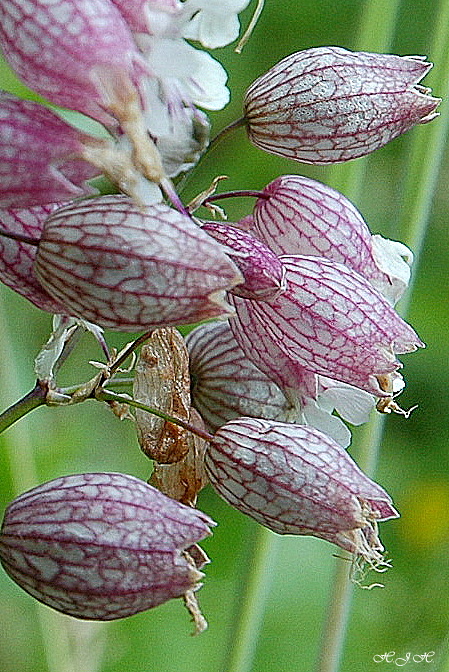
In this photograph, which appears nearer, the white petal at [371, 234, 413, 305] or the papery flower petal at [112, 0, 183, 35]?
the papery flower petal at [112, 0, 183, 35]

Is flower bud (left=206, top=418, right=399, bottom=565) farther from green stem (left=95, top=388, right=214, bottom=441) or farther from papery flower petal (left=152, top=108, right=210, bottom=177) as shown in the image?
papery flower petal (left=152, top=108, right=210, bottom=177)

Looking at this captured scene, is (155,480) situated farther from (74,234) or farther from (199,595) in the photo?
(199,595)

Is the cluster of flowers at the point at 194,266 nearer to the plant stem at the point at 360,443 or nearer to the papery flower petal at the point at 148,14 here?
the papery flower petal at the point at 148,14

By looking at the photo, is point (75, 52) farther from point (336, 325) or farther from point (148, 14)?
point (336, 325)


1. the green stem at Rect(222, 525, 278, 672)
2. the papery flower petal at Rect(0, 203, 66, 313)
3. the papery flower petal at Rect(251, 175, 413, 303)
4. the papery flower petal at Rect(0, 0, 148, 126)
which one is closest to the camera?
the papery flower petal at Rect(0, 0, 148, 126)

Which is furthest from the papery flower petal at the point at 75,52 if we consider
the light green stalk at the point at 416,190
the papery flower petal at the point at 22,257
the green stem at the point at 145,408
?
the light green stalk at the point at 416,190

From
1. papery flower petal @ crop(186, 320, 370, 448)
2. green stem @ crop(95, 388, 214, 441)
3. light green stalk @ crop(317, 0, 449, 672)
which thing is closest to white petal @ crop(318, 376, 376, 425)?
papery flower petal @ crop(186, 320, 370, 448)
